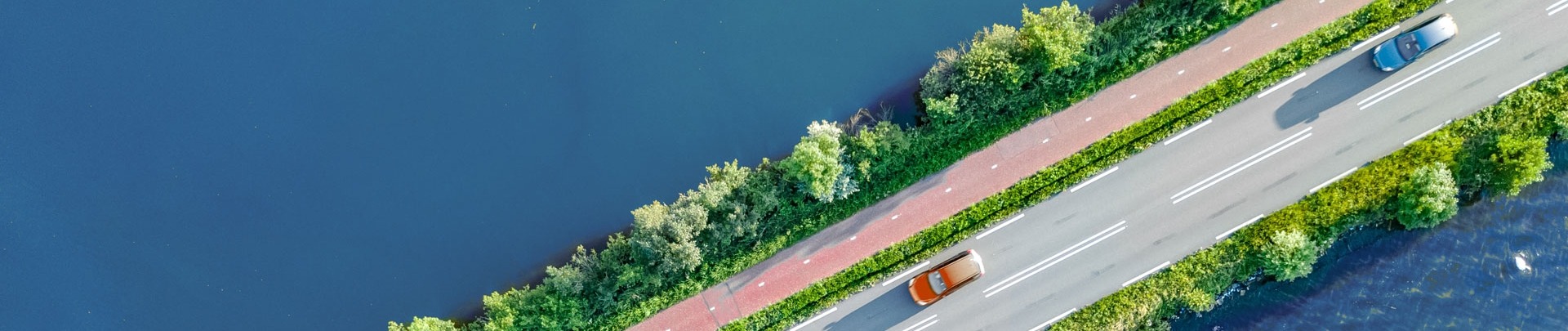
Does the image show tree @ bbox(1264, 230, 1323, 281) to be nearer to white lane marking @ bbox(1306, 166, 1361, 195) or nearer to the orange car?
white lane marking @ bbox(1306, 166, 1361, 195)

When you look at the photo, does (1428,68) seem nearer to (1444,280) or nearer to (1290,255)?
(1444,280)

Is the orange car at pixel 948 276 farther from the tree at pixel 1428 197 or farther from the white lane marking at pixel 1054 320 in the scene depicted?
the tree at pixel 1428 197

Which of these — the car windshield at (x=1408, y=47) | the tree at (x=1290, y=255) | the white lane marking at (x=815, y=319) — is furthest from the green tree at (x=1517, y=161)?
the white lane marking at (x=815, y=319)

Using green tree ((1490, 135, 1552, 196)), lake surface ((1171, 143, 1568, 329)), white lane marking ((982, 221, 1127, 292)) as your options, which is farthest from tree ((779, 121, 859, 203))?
green tree ((1490, 135, 1552, 196))

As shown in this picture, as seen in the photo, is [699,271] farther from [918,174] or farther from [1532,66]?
[1532,66]

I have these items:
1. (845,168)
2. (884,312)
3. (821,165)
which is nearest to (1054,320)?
(884,312)
